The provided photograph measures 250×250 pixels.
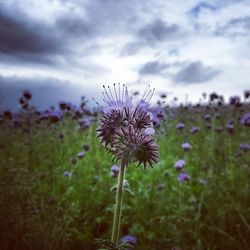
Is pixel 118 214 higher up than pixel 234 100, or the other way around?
pixel 234 100

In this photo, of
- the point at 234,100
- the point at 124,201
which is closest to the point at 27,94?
the point at 124,201

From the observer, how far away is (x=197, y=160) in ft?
19.8

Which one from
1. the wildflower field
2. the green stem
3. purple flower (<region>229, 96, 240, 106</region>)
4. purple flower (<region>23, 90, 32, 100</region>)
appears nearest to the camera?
the green stem

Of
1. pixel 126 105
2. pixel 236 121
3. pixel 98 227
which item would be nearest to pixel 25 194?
pixel 98 227

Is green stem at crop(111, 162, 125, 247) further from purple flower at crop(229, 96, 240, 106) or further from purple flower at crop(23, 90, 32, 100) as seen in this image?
purple flower at crop(229, 96, 240, 106)

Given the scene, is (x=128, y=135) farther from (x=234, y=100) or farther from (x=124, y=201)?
(x=234, y=100)

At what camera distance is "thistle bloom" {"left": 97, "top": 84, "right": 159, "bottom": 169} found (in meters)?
1.93

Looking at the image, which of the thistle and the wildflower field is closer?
the thistle

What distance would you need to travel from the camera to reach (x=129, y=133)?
1934 mm

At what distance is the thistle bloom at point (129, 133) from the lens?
1931 millimetres

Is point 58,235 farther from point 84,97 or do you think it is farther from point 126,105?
point 84,97

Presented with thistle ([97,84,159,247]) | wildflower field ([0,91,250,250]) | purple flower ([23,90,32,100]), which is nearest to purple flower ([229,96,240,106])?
wildflower field ([0,91,250,250])

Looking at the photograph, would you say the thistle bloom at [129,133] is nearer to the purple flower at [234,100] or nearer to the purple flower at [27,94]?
the purple flower at [27,94]

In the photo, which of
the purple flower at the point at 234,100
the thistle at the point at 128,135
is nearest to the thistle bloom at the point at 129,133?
the thistle at the point at 128,135
